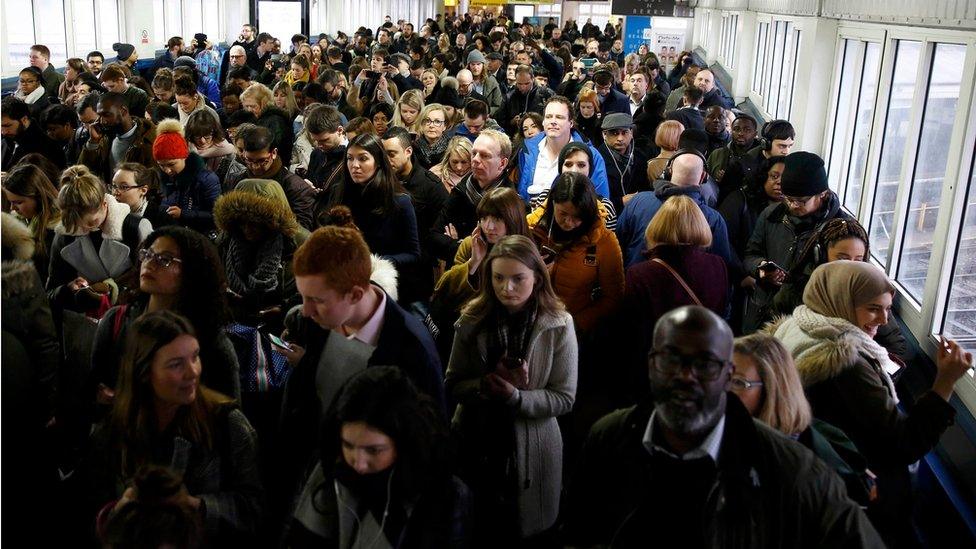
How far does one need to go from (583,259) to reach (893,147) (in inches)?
115

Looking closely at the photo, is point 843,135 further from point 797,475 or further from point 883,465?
point 797,475

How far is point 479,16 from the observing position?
34938 millimetres

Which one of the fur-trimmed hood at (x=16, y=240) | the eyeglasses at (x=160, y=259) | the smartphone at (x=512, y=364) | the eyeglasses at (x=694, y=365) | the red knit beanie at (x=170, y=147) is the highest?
the eyeglasses at (x=694, y=365)

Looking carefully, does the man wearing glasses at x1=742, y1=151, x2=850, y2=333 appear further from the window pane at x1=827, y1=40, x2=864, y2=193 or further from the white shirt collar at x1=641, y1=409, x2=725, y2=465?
the white shirt collar at x1=641, y1=409, x2=725, y2=465

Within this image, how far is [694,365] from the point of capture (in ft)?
7.34

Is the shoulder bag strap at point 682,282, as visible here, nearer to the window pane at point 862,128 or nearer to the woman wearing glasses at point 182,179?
the woman wearing glasses at point 182,179

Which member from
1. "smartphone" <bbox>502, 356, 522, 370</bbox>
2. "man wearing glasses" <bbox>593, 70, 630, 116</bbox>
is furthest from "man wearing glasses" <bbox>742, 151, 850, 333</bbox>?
"man wearing glasses" <bbox>593, 70, 630, 116</bbox>

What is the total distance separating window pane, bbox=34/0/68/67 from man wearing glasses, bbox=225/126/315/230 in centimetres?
1226

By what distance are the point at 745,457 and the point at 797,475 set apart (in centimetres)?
13

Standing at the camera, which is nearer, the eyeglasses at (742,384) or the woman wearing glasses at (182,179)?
the eyeglasses at (742,384)

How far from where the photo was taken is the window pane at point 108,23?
1845 centimetres

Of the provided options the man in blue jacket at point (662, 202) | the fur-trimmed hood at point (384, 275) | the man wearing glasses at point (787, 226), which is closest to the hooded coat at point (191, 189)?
the fur-trimmed hood at point (384, 275)

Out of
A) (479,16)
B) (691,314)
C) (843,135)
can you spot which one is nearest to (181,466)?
(691,314)

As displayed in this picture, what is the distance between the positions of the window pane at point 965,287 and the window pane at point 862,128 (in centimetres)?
229
